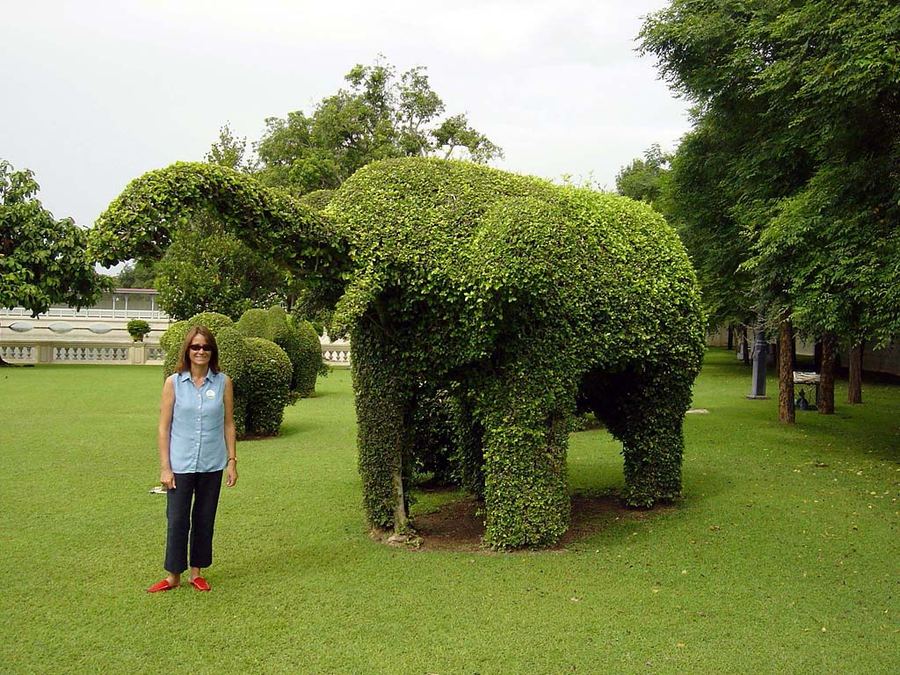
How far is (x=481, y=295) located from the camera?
243 inches

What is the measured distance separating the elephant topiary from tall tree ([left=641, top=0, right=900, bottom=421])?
3504 mm

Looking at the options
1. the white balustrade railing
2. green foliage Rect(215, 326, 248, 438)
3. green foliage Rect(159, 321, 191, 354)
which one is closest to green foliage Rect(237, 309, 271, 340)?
green foliage Rect(159, 321, 191, 354)

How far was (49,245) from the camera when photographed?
23.9 metres

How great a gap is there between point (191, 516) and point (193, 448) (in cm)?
62

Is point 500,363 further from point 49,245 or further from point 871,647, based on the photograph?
point 49,245

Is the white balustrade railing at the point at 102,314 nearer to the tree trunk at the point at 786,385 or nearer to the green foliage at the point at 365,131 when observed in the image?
the green foliage at the point at 365,131

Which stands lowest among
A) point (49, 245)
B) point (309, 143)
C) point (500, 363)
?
point (500, 363)

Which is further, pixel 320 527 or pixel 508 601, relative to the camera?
pixel 320 527

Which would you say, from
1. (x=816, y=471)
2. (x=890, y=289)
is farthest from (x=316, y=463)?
(x=890, y=289)

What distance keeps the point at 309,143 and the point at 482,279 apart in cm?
3016

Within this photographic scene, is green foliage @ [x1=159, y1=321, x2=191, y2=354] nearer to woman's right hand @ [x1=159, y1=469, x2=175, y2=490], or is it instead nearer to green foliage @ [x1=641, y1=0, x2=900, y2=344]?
woman's right hand @ [x1=159, y1=469, x2=175, y2=490]

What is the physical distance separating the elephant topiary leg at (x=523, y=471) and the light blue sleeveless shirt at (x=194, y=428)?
89.0 inches

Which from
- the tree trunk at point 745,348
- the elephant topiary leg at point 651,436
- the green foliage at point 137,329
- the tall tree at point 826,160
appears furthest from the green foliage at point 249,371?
the tree trunk at point 745,348

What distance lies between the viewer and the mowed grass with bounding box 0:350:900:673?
4875 millimetres
